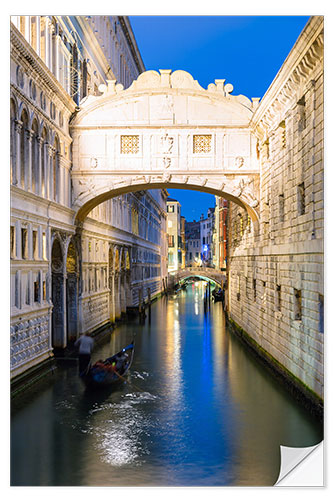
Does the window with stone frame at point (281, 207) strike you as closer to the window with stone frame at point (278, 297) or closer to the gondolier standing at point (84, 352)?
the window with stone frame at point (278, 297)

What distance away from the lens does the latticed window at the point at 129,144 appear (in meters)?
13.6

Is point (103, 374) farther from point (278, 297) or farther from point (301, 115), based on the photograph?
point (301, 115)

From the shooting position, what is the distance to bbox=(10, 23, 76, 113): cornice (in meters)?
9.23

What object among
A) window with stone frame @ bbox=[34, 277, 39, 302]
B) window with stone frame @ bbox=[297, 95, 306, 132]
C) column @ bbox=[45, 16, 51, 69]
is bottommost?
window with stone frame @ bbox=[34, 277, 39, 302]

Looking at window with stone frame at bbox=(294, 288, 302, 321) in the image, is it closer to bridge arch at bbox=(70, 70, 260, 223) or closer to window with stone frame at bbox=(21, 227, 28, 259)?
bridge arch at bbox=(70, 70, 260, 223)

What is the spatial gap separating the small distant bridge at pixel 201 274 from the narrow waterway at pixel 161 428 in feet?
73.5

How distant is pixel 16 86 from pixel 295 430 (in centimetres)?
709

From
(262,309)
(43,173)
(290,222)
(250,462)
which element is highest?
(43,173)

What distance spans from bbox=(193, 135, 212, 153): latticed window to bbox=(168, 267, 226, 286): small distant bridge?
2080 centimetres

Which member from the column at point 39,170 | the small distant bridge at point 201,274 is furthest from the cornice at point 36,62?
the small distant bridge at point 201,274

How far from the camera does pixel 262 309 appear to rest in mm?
13547

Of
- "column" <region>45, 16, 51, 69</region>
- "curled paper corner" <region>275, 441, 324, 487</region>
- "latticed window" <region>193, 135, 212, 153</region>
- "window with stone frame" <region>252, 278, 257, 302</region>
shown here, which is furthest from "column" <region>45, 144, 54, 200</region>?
"curled paper corner" <region>275, 441, 324, 487</region>
